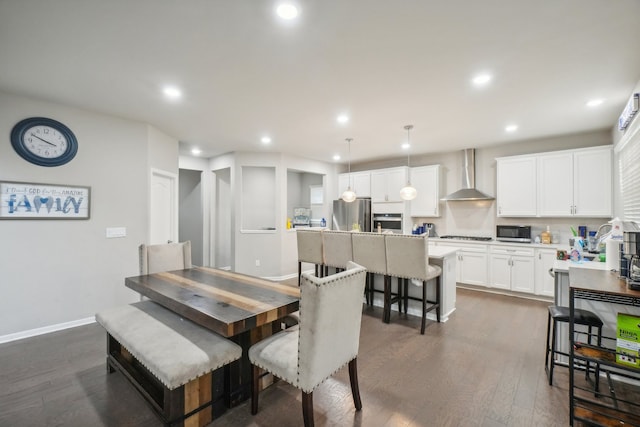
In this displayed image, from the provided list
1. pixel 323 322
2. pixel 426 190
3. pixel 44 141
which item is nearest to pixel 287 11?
pixel 323 322

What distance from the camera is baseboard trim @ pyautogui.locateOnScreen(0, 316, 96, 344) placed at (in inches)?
116

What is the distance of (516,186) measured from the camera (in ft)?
15.8

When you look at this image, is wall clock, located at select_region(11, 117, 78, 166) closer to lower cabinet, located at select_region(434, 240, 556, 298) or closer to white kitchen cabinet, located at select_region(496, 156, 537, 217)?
lower cabinet, located at select_region(434, 240, 556, 298)

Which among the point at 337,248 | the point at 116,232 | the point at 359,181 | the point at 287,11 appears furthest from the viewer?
the point at 359,181

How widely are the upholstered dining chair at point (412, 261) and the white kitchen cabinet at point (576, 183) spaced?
255 cm

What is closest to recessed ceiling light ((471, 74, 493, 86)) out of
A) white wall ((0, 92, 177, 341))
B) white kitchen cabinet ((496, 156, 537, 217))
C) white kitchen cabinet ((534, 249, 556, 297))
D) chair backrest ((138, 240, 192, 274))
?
white kitchen cabinet ((496, 156, 537, 217))

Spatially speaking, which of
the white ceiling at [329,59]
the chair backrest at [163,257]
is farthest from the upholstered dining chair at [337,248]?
the chair backrest at [163,257]

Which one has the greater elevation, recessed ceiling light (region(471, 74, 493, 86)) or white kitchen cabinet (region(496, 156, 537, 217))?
recessed ceiling light (region(471, 74, 493, 86))

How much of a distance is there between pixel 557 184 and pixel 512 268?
1.48 metres

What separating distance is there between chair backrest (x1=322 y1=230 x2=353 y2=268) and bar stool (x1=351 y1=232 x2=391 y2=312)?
104 mm

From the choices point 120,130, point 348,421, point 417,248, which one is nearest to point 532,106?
point 417,248

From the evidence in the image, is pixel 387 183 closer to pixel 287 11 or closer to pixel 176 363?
pixel 287 11

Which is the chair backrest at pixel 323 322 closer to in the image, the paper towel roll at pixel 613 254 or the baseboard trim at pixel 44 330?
the paper towel roll at pixel 613 254

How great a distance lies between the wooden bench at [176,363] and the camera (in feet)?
5.28
